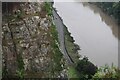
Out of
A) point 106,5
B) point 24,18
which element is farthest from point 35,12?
point 106,5

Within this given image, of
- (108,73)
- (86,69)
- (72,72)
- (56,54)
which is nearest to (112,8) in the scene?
(86,69)

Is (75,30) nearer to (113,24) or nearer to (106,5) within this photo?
(113,24)

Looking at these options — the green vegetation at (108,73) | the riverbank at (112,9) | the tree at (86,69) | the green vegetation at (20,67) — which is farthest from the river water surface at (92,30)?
the green vegetation at (20,67)

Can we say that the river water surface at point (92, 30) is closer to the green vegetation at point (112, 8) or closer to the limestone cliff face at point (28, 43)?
the green vegetation at point (112, 8)

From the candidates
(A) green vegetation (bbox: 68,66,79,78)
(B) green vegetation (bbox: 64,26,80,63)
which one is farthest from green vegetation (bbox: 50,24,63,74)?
(B) green vegetation (bbox: 64,26,80,63)

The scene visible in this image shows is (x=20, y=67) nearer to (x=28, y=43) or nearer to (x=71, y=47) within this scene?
(x=28, y=43)
